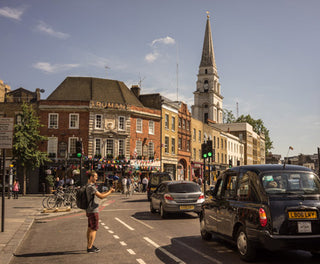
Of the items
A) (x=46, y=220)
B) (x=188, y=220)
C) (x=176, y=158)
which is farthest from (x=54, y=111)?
(x=188, y=220)

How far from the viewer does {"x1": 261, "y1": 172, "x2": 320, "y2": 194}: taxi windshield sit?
7.68 metres

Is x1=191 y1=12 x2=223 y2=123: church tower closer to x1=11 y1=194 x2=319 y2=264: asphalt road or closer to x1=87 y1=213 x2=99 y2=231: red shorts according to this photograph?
x1=11 y1=194 x2=319 y2=264: asphalt road

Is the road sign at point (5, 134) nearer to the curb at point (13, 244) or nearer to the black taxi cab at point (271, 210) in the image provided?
the curb at point (13, 244)

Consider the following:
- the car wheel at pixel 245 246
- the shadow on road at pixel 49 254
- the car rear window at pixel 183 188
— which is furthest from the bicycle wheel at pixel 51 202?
the car wheel at pixel 245 246

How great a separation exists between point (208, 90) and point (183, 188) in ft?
317

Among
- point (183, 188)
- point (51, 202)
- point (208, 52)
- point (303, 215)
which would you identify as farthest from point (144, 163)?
point (208, 52)

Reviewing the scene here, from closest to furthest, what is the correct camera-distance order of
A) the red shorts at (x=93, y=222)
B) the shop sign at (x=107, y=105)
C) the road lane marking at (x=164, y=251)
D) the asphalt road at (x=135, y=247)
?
the road lane marking at (x=164, y=251) < the asphalt road at (x=135, y=247) < the red shorts at (x=93, y=222) < the shop sign at (x=107, y=105)

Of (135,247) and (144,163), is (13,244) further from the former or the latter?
(144,163)

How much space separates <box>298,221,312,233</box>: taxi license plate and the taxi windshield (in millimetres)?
627

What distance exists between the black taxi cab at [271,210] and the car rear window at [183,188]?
7.36 metres

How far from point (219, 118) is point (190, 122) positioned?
54.2 m

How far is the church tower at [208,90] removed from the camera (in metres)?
110

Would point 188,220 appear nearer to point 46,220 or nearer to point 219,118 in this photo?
point 46,220

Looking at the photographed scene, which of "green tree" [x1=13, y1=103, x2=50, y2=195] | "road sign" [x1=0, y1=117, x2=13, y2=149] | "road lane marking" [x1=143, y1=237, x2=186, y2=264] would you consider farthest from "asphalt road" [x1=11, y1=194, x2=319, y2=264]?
"green tree" [x1=13, y1=103, x2=50, y2=195]
